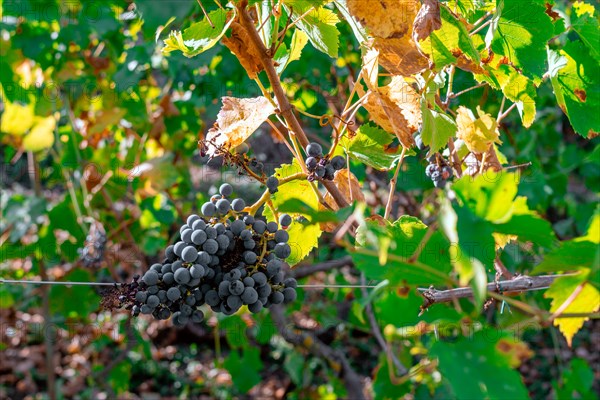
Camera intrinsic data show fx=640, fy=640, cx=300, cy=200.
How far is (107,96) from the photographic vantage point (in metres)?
2.37

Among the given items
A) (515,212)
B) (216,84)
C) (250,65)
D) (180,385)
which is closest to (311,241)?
(250,65)

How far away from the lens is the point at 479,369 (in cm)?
54

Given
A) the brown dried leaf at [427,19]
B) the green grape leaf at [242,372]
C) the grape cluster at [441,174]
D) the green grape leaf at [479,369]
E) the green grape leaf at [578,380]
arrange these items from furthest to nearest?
the green grape leaf at [242,372]
the green grape leaf at [578,380]
the grape cluster at [441,174]
the brown dried leaf at [427,19]
the green grape leaf at [479,369]

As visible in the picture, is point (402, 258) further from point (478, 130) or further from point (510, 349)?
point (478, 130)

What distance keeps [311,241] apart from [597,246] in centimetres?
46

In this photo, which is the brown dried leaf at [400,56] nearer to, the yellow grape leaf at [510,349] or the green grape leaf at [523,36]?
the green grape leaf at [523,36]

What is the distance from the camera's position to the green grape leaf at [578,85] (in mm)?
1021

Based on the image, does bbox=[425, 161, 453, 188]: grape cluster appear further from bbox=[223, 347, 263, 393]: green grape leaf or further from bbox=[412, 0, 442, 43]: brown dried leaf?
bbox=[223, 347, 263, 393]: green grape leaf

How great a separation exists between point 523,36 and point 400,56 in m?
0.21

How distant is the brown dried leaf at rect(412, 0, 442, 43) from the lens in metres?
0.78

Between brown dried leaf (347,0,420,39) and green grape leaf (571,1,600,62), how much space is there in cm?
36

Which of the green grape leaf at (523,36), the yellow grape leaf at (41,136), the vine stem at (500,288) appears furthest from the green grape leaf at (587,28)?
the yellow grape leaf at (41,136)

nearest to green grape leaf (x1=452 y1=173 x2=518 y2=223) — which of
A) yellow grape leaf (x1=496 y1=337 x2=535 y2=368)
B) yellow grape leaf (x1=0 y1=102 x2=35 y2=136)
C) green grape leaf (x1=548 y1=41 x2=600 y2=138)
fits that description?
yellow grape leaf (x1=496 y1=337 x2=535 y2=368)

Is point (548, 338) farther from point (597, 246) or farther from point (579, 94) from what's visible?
point (597, 246)
